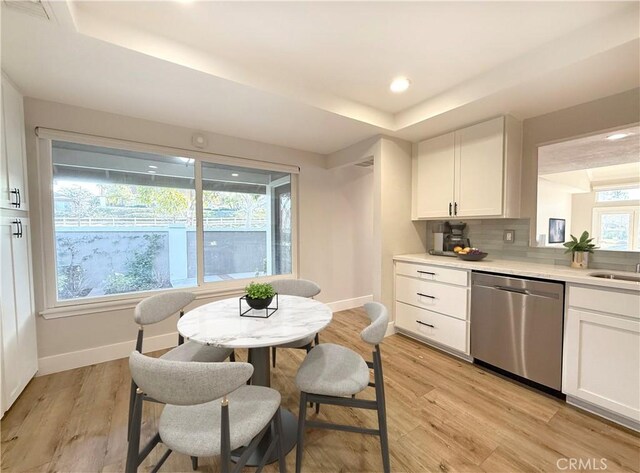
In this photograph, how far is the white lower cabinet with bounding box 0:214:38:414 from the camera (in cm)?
168

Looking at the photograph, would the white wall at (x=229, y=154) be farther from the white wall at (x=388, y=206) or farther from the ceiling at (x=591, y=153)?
the ceiling at (x=591, y=153)

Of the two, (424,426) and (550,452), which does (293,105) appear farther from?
(550,452)

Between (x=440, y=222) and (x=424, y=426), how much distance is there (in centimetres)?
224

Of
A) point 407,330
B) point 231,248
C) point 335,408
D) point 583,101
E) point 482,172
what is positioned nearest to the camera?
point 335,408

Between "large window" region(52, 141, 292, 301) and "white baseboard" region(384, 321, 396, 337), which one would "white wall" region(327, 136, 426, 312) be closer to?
"white baseboard" region(384, 321, 396, 337)

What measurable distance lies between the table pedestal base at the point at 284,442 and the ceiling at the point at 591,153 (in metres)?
2.96

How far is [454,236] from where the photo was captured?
3076 millimetres

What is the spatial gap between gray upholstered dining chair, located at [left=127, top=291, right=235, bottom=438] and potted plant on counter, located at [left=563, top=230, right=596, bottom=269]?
280 centimetres

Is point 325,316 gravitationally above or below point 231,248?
below

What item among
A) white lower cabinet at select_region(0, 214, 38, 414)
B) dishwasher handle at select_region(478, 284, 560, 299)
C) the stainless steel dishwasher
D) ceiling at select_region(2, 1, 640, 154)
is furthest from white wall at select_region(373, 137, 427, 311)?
white lower cabinet at select_region(0, 214, 38, 414)

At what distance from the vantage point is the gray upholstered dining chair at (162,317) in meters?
1.60

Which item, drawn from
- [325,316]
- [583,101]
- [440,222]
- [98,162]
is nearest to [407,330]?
[440,222]

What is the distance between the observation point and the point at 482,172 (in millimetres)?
2561
